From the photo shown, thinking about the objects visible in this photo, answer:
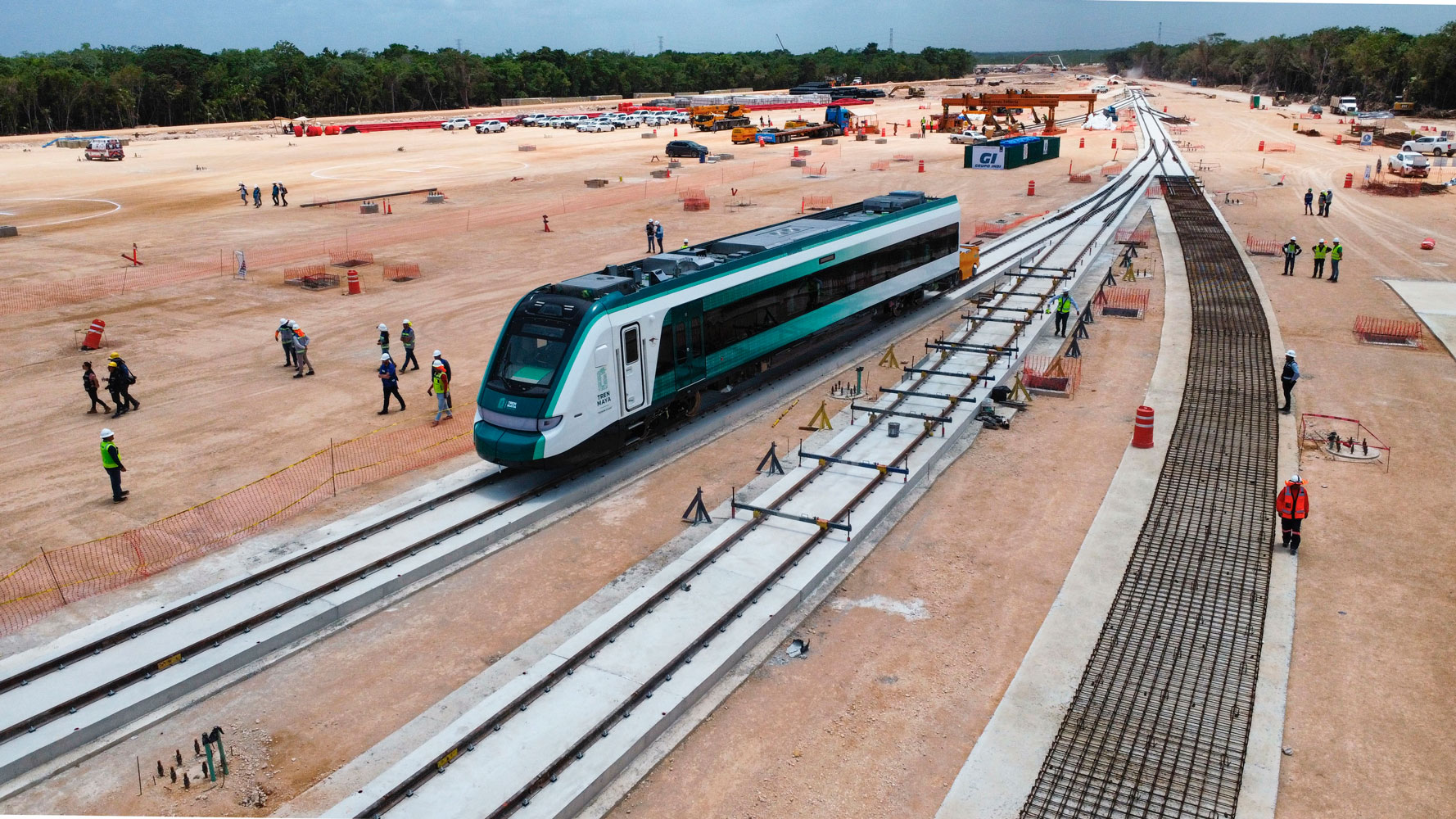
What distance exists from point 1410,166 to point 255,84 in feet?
441

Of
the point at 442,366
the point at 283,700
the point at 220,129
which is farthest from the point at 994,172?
the point at 220,129

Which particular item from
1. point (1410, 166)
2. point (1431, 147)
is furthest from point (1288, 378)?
point (1431, 147)

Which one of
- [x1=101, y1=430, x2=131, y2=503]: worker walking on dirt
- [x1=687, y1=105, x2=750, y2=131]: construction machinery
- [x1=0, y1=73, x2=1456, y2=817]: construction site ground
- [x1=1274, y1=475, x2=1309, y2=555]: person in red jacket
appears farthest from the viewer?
[x1=687, y1=105, x2=750, y2=131]: construction machinery

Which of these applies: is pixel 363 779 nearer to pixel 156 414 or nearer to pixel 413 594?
pixel 413 594

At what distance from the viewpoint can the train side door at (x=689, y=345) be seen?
20438 millimetres

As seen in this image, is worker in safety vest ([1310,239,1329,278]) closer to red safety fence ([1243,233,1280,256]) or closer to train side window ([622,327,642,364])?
red safety fence ([1243,233,1280,256])

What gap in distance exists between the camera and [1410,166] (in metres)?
68.4

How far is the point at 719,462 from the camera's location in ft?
68.0

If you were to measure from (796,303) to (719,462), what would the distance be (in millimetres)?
5717

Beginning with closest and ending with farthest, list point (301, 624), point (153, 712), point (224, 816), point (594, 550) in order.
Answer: point (224, 816) → point (153, 712) → point (301, 624) → point (594, 550)

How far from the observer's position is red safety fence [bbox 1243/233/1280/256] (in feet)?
142

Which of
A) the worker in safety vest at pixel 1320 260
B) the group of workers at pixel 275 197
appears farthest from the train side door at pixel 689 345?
the group of workers at pixel 275 197

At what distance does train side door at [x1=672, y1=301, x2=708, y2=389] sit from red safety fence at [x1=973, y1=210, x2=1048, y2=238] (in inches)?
1164

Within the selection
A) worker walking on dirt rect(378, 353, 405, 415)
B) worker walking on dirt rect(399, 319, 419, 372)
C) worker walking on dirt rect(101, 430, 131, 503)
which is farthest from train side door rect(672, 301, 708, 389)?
worker walking on dirt rect(101, 430, 131, 503)
